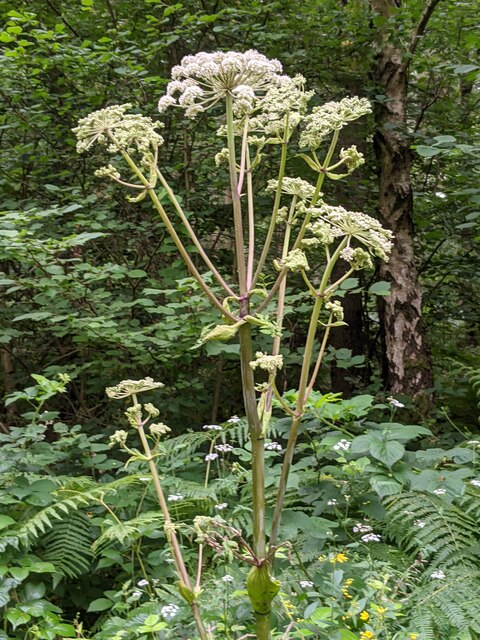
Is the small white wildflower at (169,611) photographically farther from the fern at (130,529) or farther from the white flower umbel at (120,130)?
the white flower umbel at (120,130)

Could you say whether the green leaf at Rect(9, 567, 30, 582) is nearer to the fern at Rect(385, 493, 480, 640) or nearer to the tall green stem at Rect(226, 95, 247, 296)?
the fern at Rect(385, 493, 480, 640)

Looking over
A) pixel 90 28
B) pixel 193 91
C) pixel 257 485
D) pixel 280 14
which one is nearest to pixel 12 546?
pixel 257 485

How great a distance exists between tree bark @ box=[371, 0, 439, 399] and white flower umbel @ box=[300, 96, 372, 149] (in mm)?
3617

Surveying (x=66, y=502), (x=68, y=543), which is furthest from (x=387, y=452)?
(x=68, y=543)

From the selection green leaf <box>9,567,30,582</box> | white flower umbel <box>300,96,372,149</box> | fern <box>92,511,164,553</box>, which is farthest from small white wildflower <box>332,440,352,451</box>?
white flower umbel <box>300,96,372,149</box>

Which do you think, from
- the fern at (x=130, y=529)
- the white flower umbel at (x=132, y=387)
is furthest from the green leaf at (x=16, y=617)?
the white flower umbel at (x=132, y=387)

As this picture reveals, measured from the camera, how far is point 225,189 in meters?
5.04

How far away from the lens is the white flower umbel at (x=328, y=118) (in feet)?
3.76

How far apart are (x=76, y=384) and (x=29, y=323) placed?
0.65 meters

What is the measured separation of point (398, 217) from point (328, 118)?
12.8 feet

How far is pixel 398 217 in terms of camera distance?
4852mm

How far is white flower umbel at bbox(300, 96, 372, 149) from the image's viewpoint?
1145 mm

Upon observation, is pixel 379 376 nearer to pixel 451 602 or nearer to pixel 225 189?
pixel 225 189

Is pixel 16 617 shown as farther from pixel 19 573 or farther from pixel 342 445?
pixel 342 445
